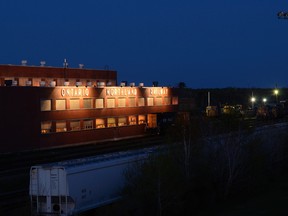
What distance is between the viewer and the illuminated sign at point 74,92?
51.6m

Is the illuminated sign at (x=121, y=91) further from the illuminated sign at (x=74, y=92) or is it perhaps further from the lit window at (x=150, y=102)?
the illuminated sign at (x=74, y=92)

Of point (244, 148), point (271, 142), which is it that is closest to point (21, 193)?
point (244, 148)

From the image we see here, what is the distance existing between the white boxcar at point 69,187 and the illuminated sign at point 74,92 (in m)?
31.1

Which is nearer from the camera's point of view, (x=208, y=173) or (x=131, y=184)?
(x=131, y=184)

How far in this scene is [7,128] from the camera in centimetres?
4525

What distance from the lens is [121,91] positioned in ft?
196

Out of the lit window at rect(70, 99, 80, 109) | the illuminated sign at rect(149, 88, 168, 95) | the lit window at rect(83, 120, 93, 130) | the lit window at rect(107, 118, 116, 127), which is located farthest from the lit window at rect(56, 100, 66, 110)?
the illuminated sign at rect(149, 88, 168, 95)

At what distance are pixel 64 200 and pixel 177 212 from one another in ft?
16.6

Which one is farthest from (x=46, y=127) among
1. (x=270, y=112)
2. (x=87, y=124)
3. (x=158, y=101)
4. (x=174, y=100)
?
(x=270, y=112)

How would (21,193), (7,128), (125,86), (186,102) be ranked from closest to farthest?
(21,193) < (7,128) < (125,86) < (186,102)

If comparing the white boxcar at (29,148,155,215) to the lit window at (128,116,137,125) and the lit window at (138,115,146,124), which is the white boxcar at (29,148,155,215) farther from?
the lit window at (138,115,146,124)

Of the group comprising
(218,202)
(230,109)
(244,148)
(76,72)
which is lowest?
(218,202)

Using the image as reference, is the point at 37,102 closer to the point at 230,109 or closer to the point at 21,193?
the point at 21,193

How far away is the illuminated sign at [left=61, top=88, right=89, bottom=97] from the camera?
51572 mm
